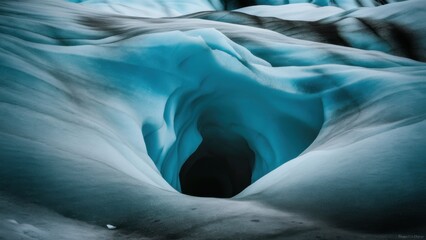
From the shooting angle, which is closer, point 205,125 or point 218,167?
point 205,125

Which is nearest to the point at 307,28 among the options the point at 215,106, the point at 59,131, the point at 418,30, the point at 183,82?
the point at 418,30

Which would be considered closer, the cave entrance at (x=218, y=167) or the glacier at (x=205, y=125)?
the glacier at (x=205, y=125)

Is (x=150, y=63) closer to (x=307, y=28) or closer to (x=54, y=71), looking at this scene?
(x=54, y=71)

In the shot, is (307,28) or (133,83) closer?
(133,83)

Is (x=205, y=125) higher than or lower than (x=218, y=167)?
higher

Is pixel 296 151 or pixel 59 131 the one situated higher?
pixel 59 131
